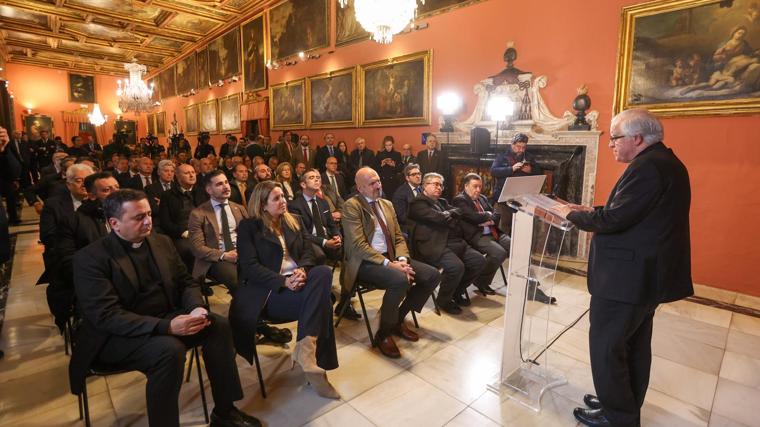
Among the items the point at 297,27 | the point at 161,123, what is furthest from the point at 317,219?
the point at 161,123

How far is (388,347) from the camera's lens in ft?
9.89

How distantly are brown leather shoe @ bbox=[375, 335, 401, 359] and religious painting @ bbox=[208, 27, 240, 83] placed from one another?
37.8ft

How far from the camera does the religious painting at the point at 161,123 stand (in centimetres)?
1864

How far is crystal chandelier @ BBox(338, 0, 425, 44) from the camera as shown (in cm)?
392

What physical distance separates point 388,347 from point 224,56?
12.7 metres

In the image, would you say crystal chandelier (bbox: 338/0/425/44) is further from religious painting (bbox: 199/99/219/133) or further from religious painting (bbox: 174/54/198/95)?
religious painting (bbox: 174/54/198/95)

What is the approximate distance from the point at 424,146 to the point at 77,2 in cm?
1031

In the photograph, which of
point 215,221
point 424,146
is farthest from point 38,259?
point 424,146

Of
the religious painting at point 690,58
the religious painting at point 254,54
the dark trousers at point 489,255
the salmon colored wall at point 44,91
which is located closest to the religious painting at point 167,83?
the salmon colored wall at point 44,91

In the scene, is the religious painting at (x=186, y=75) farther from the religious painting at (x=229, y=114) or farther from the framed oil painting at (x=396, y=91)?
the framed oil painting at (x=396, y=91)

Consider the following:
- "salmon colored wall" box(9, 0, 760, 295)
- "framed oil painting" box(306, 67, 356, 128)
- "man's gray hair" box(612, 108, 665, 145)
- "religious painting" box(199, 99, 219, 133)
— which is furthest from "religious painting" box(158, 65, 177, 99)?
"man's gray hair" box(612, 108, 665, 145)

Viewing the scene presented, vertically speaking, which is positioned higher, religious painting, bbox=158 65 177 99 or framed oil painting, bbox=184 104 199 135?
religious painting, bbox=158 65 177 99

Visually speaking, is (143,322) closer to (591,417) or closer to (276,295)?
(276,295)

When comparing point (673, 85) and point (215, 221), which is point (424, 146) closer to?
point (673, 85)
